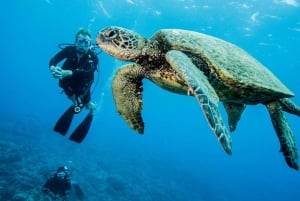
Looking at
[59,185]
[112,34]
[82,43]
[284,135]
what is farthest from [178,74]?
[59,185]

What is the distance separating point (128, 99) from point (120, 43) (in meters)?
0.78

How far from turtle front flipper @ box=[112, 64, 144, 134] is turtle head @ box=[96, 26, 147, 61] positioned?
0.99 ft

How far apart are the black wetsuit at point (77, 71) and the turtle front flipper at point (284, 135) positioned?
4412 millimetres

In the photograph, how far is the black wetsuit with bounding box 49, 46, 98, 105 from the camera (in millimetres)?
7008

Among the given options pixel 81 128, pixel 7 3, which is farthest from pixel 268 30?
pixel 7 3

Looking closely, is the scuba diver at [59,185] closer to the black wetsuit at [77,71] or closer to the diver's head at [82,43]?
the black wetsuit at [77,71]

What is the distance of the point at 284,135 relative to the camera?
3936 millimetres

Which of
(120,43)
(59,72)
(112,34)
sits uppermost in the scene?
(59,72)

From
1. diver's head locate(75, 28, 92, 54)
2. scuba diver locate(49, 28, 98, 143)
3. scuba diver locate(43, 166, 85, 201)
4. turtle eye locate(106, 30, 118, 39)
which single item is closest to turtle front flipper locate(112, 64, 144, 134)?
turtle eye locate(106, 30, 118, 39)

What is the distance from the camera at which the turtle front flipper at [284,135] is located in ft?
12.1

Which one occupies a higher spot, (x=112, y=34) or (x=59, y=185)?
(x=112, y=34)

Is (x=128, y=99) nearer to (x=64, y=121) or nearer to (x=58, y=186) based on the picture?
(x=64, y=121)

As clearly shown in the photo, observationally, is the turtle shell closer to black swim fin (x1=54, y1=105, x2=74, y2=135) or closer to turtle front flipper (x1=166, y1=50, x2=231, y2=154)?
turtle front flipper (x1=166, y1=50, x2=231, y2=154)

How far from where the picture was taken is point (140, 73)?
3.84 metres
